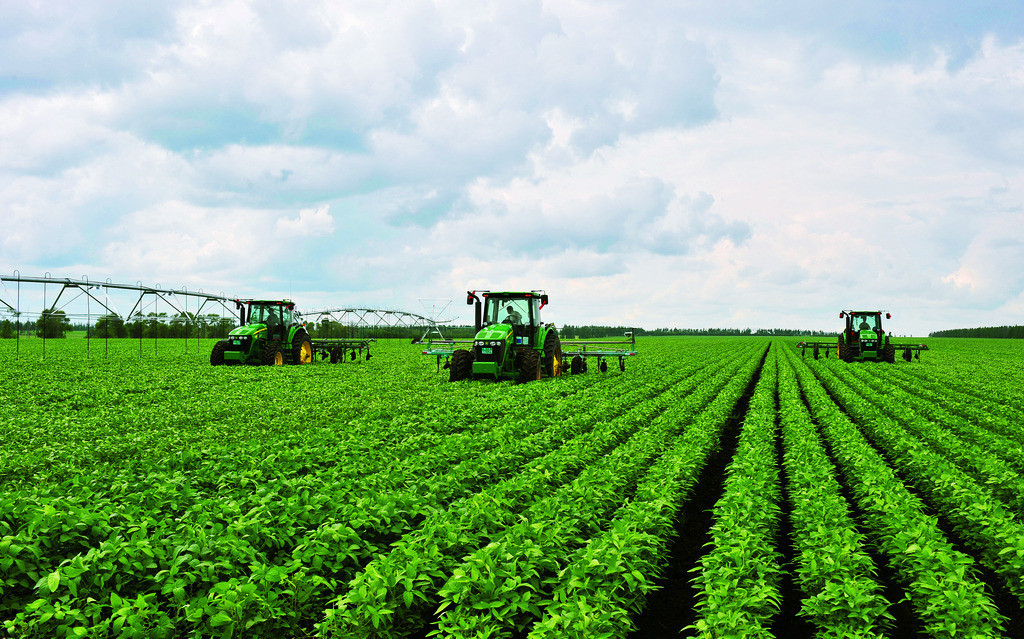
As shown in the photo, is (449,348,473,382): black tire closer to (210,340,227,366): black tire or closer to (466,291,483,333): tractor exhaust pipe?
(466,291,483,333): tractor exhaust pipe

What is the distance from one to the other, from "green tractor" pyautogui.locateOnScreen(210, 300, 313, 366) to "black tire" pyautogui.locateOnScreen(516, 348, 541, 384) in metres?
10.5

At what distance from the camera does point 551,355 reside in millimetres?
18656

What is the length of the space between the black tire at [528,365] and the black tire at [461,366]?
1592 millimetres

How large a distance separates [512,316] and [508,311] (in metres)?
0.21

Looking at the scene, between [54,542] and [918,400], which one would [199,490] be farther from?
[918,400]

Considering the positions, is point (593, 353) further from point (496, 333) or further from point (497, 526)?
point (497, 526)

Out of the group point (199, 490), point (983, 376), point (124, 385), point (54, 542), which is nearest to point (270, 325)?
point (124, 385)

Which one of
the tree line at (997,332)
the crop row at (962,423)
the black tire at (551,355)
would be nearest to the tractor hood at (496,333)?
the black tire at (551,355)

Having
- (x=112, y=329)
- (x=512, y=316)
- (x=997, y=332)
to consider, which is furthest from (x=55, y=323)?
(x=997, y=332)

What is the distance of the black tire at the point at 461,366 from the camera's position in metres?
18.0

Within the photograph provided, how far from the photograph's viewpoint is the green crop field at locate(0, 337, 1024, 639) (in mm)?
4246

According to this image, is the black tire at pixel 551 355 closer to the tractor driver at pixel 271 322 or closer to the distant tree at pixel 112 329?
the tractor driver at pixel 271 322

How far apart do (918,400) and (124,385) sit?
20750mm

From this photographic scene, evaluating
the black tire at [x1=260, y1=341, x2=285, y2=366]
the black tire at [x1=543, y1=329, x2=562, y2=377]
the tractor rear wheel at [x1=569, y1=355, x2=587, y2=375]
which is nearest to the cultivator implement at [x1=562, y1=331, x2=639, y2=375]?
the tractor rear wheel at [x1=569, y1=355, x2=587, y2=375]
